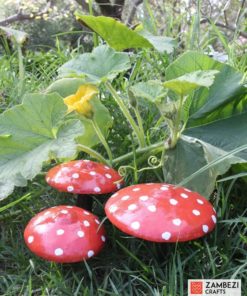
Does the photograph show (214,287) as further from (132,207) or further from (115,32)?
(115,32)

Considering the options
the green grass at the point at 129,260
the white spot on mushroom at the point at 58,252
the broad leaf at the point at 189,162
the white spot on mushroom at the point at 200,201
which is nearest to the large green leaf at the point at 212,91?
the broad leaf at the point at 189,162

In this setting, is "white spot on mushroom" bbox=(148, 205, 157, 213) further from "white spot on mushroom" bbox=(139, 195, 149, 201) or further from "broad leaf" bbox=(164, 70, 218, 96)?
"broad leaf" bbox=(164, 70, 218, 96)

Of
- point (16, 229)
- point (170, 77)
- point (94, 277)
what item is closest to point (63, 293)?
point (94, 277)

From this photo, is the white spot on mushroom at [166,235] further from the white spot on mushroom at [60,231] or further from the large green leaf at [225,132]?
the large green leaf at [225,132]

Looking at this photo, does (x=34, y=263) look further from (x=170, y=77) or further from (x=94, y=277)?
(x=170, y=77)

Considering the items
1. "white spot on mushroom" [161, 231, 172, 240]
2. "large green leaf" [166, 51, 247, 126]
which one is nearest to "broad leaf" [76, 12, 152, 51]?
"large green leaf" [166, 51, 247, 126]

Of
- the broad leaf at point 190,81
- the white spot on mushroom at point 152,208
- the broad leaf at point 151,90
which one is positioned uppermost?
the broad leaf at point 190,81
